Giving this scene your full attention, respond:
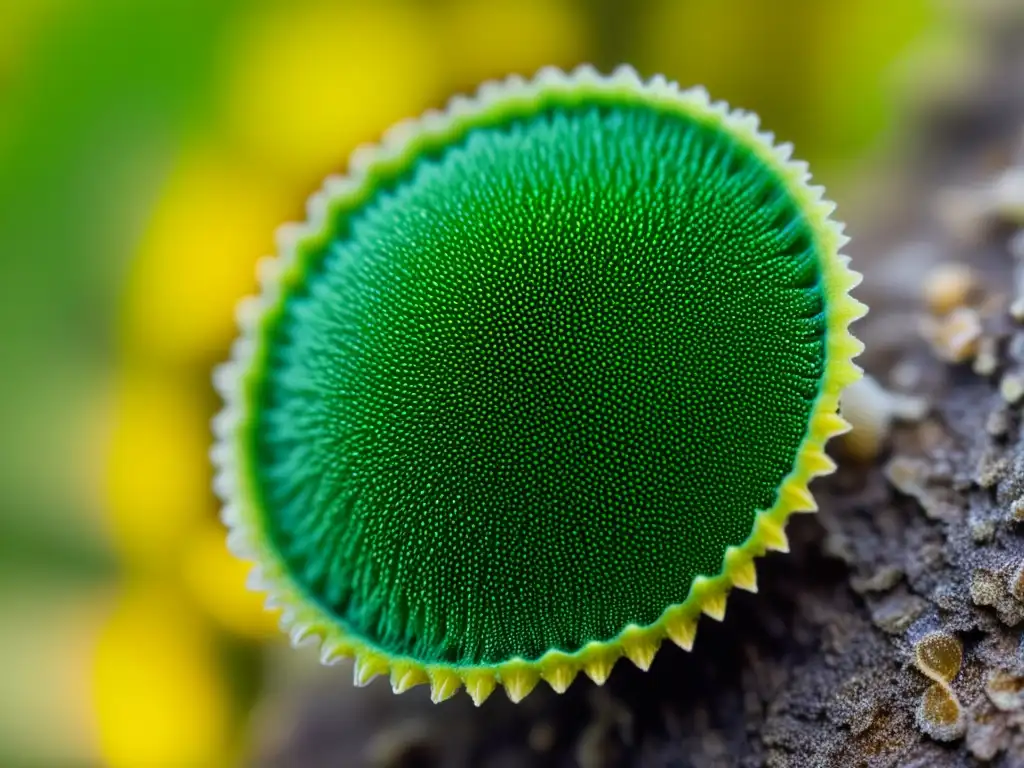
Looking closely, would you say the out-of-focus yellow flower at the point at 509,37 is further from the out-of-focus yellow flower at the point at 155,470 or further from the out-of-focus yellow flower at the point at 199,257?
the out-of-focus yellow flower at the point at 155,470

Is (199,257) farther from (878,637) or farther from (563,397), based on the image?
(878,637)

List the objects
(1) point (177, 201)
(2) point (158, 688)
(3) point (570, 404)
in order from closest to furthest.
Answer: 1. (3) point (570, 404)
2. (2) point (158, 688)
3. (1) point (177, 201)

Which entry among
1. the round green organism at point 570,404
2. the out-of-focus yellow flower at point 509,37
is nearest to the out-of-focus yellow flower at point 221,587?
the round green organism at point 570,404

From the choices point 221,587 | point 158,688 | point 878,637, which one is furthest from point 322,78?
point 878,637

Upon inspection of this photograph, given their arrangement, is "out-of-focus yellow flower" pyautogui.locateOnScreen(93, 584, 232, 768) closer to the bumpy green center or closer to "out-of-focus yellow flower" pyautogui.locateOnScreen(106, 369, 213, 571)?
"out-of-focus yellow flower" pyautogui.locateOnScreen(106, 369, 213, 571)

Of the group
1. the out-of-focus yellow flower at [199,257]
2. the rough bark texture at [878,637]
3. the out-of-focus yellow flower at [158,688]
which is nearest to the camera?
the rough bark texture at [878,637]

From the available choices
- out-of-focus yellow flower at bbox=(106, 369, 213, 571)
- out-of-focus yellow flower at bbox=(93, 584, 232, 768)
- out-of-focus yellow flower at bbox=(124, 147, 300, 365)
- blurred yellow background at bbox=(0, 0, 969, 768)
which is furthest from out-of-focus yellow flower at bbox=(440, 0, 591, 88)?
out-of-focus yellow flower at bbox=(93, 584, 232, 768)

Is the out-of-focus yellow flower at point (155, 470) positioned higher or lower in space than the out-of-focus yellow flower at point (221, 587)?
higher
